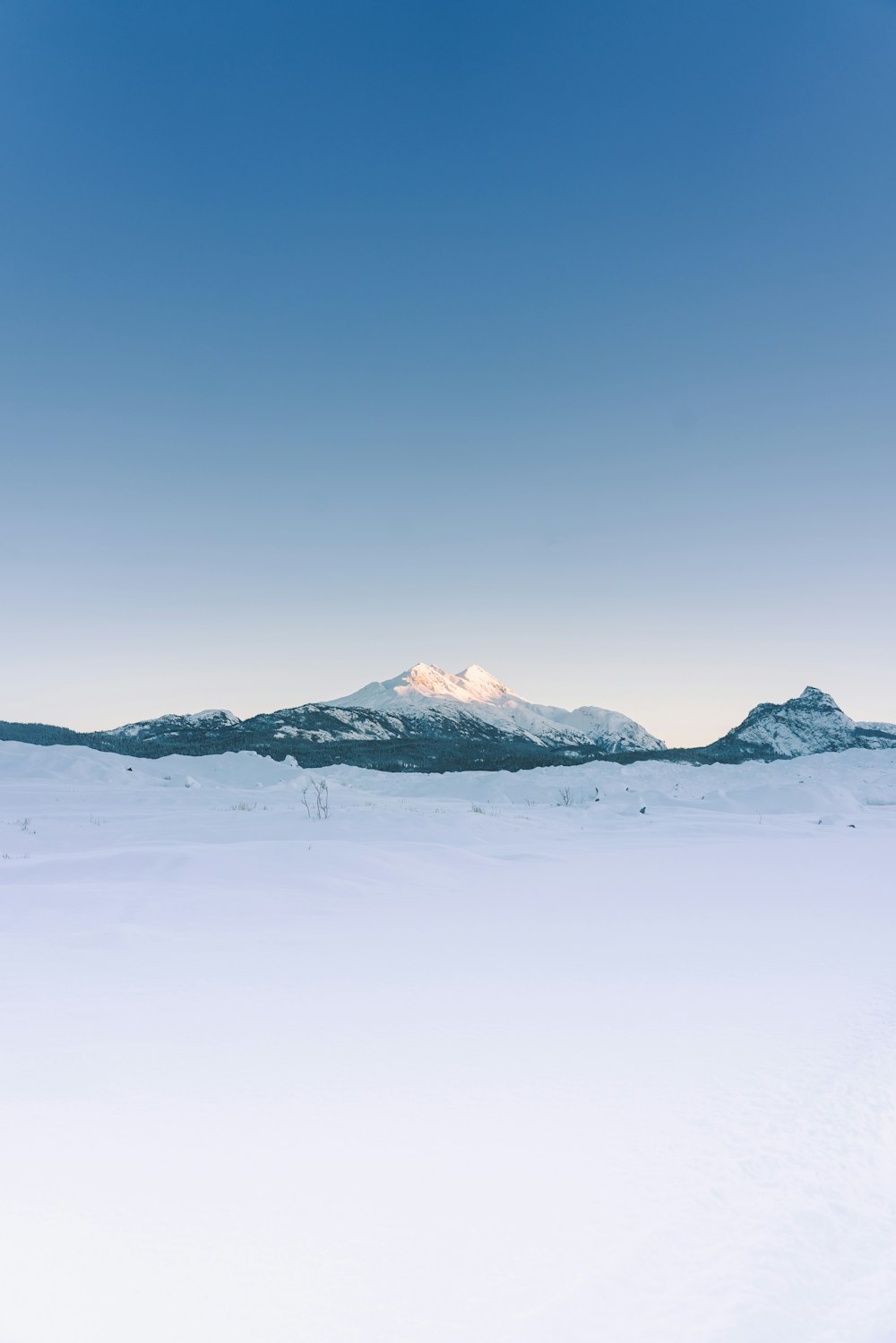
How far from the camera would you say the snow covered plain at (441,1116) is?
5.84 feet

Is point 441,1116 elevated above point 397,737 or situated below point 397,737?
below

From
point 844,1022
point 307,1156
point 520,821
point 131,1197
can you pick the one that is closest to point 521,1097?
point 307,1156

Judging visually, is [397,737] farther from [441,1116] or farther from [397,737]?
[441,1116]

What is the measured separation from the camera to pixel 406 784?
28812 millimetres

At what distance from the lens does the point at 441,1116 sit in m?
2.57

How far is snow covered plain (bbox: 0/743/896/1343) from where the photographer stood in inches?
70.1

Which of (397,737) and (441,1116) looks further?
(397,737)

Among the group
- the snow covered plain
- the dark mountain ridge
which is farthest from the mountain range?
the snow covered plain

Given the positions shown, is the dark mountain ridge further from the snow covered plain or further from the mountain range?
the snow covered plain

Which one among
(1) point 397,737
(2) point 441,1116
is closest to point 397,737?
(1) point 397,737

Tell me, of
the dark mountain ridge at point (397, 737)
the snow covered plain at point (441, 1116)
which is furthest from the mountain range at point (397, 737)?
the snow covered plain at point (441, 1116)

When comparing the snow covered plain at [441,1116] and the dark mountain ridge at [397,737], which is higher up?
the dark mountain ridge at [397,737]

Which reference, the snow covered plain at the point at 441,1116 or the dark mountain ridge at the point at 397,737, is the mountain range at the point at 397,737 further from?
the snow covered plain at the point at 441,1116

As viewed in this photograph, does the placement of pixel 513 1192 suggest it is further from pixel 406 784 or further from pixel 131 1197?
pixel 406 784
